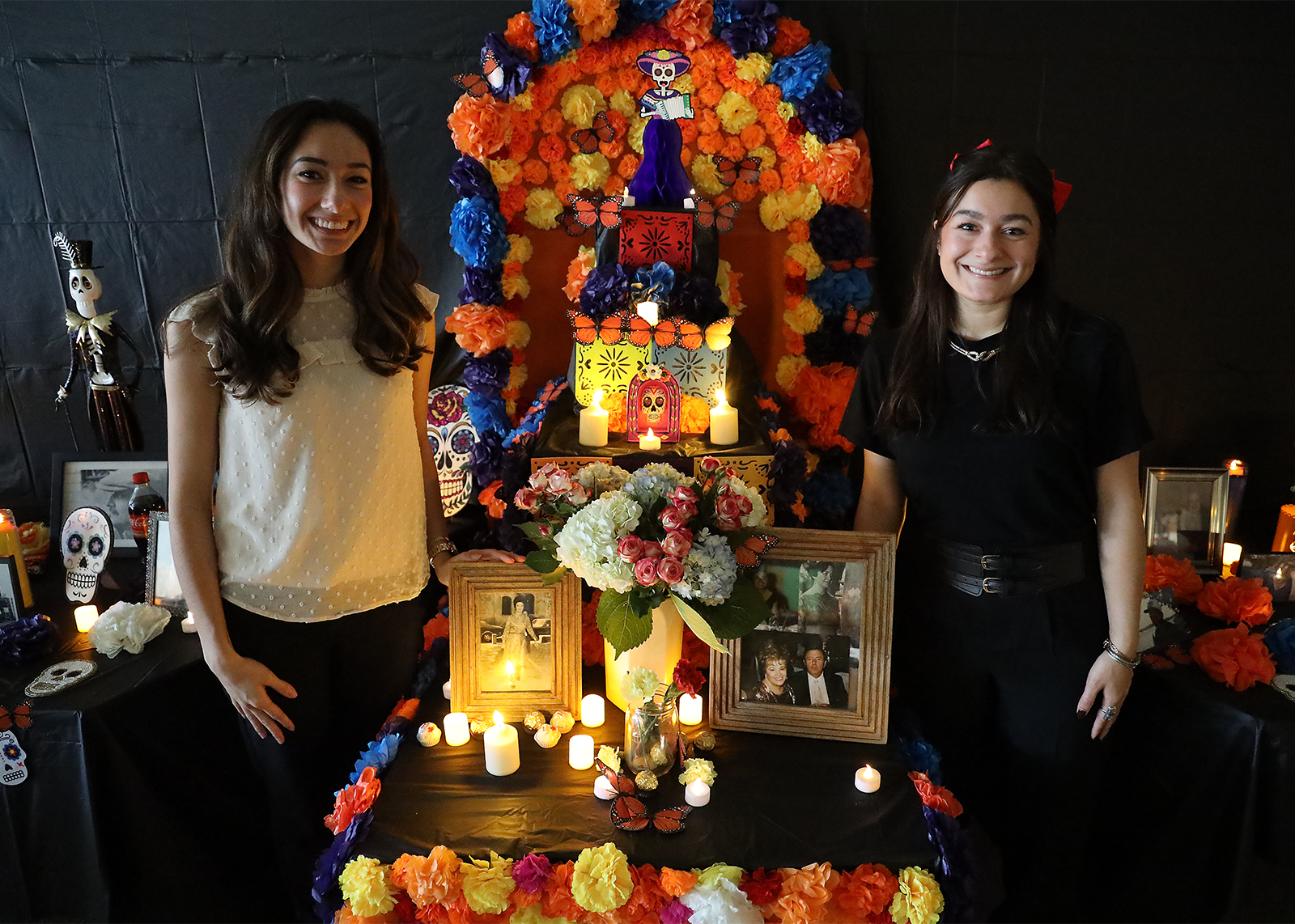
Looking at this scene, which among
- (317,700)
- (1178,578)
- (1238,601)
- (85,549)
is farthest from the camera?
(85,549)

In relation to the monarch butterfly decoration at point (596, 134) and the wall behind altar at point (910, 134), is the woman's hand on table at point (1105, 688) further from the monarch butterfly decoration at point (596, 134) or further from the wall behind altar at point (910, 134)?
the monarch butterfly decoration at point (596, 134)

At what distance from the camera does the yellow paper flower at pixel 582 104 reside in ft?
8.57

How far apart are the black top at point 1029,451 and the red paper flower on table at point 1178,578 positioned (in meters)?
0.90

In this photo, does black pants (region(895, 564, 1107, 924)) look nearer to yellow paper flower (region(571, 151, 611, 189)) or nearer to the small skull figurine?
yellow paper flower (region(571, 151, 611, 189))

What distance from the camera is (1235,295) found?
2.81 m

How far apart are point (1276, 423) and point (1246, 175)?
934mm

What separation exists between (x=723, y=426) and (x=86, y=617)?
1.96m

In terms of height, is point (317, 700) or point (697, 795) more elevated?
point (317, 700)

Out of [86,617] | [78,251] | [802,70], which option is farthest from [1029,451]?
[78,251]

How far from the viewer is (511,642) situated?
176cm

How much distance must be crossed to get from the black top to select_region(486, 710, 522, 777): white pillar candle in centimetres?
104

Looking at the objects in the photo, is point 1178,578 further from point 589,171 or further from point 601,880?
point 589,171

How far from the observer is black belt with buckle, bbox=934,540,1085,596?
1.61 m

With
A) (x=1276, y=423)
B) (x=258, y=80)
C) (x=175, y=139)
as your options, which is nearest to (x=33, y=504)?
(x=175, y=139)
